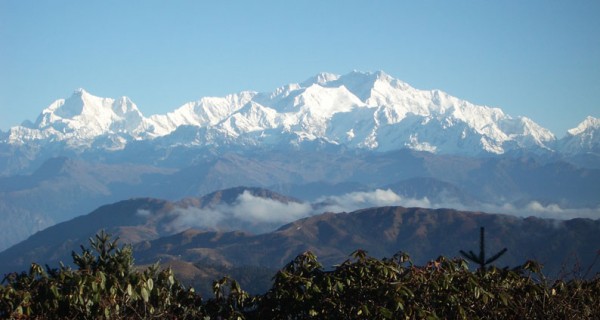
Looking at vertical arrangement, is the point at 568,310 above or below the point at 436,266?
below

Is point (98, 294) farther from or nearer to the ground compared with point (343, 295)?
farther from the ground

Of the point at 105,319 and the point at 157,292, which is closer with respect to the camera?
the point at 105,319

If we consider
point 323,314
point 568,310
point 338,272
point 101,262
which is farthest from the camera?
point 101,262

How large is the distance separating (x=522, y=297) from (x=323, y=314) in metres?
6.25

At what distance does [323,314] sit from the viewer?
892 inches

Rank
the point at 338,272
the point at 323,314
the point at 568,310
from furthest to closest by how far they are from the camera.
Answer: the point at 338,272
the point at 323,314
the point at 568,310

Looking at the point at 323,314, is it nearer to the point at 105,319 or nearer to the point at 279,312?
the point at 279,312

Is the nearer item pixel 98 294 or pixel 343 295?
pixel 98 294

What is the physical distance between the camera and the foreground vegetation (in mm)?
21234

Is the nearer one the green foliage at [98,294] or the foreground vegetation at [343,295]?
the foreground vegetation at [343,295]

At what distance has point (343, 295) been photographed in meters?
22.9

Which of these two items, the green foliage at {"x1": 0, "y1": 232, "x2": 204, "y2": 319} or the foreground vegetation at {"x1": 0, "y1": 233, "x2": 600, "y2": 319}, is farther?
the green foliage at {"x1": 0, "y1": 232, "x2": 204, "y2": 319}

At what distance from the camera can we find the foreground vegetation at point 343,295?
21.2 m

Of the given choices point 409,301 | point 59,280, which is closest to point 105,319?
point 59,280
